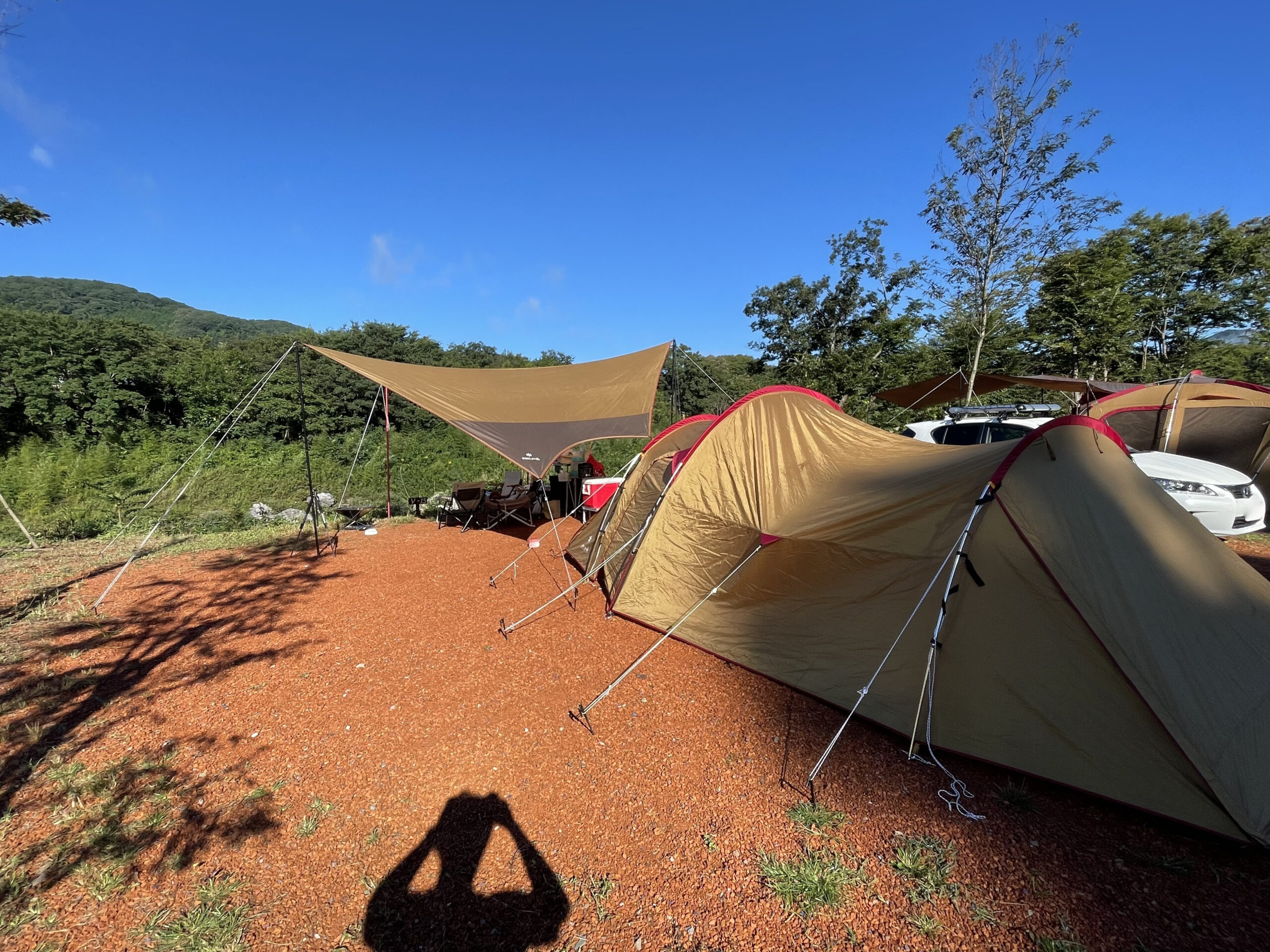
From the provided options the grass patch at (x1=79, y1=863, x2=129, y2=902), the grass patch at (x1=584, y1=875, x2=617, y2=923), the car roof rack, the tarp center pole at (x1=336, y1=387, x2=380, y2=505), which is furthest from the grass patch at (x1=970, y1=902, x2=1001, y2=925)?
the car roof rack

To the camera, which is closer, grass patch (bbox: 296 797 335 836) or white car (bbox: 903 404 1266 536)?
grass patch (bbox: 296 797 335 836)

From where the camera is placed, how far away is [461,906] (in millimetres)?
2195

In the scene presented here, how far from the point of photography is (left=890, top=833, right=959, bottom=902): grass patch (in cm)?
220

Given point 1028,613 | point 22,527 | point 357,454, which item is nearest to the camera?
point 1028,613

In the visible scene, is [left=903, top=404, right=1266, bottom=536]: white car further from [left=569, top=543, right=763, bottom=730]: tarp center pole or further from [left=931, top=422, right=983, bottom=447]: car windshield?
[left=569, top=543, right=763, bottom=730]: tarp center pole

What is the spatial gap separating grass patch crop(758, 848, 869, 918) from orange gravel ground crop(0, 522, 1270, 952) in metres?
0.05

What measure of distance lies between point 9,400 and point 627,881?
58.2ft

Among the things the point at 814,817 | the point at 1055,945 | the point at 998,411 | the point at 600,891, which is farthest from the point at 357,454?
the point at 998,411

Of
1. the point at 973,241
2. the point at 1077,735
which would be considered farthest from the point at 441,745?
the point at 973,241

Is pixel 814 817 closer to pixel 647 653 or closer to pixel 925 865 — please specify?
pixel 925 865

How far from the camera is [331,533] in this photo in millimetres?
8727

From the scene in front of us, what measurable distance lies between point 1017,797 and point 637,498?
13.1ft

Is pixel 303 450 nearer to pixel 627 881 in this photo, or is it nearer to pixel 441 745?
pixel 441 745

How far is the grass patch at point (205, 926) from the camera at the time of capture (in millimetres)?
2021
